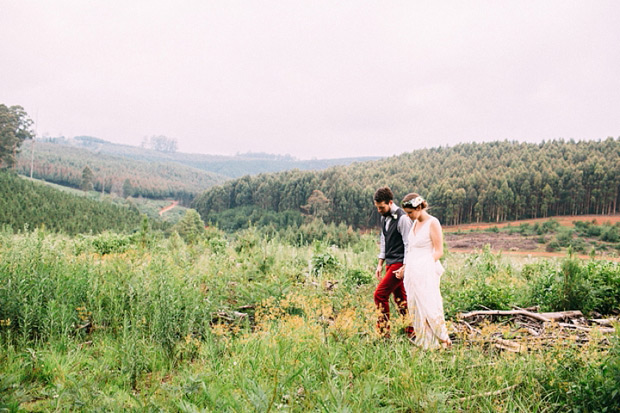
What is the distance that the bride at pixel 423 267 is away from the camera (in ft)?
13.9

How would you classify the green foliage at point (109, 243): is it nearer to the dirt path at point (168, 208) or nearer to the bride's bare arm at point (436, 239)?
the bride's bare arm at point (436, 239)

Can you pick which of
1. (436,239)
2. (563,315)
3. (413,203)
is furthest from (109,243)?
(563,315)

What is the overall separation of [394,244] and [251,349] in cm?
250

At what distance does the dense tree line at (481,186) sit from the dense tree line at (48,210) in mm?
20465

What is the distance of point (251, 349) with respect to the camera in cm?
369

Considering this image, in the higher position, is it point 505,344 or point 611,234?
point 505,344

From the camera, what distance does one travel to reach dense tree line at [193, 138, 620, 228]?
187ft

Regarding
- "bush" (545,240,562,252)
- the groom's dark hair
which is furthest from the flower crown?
"bush" (545,240,562,252)

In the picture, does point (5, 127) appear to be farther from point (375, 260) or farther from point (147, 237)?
point (375, 260)

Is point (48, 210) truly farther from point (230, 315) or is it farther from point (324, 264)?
point (230, 315)

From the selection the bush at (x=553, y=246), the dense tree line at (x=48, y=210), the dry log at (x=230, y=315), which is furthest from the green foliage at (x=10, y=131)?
the bush at (x=553, y=246)

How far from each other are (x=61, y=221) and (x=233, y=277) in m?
50.5

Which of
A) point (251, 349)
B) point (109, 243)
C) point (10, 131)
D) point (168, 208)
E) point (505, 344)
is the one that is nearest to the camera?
point (251, 349)

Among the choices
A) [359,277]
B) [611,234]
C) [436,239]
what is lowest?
[611,234]
